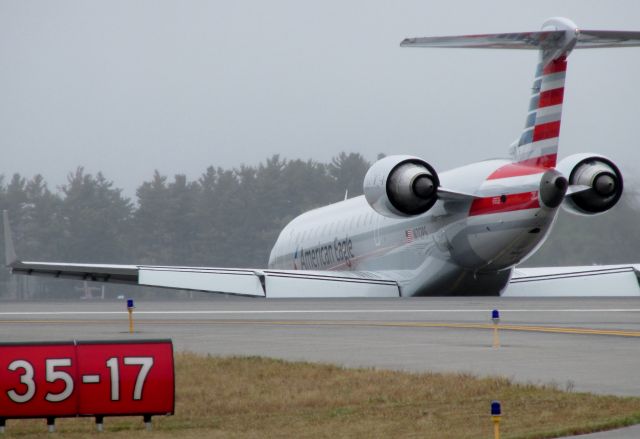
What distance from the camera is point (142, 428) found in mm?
13531

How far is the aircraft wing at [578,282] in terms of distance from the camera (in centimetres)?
3828

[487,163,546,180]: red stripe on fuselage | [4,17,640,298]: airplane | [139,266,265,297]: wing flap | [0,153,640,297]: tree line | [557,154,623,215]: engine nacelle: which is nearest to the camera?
[4,17,640,298]: airplane

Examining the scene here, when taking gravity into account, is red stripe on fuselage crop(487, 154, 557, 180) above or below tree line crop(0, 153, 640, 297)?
below

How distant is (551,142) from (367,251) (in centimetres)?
1045

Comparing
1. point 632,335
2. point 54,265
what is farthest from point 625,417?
point 54,265

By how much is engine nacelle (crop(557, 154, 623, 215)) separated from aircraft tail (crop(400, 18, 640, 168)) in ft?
5.66

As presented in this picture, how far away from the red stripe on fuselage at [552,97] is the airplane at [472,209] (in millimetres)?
25

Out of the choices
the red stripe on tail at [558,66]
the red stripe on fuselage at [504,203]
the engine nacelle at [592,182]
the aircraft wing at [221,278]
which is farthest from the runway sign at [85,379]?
the engine nacelle at [592,182]

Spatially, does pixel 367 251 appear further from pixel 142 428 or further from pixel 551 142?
pixel 142 428

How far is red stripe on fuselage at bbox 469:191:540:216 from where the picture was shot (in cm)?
3254

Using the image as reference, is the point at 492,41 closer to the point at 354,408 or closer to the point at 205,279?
the point at 205,279

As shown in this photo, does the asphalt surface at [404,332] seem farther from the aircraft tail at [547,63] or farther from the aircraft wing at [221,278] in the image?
the aircraft tail at [547,63]

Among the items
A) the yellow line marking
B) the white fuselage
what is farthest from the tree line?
the yellow line marking

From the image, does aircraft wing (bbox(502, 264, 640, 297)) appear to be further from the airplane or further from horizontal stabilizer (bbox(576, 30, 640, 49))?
horizontal stabilizer (bbox(576, 30, 640, 49))
